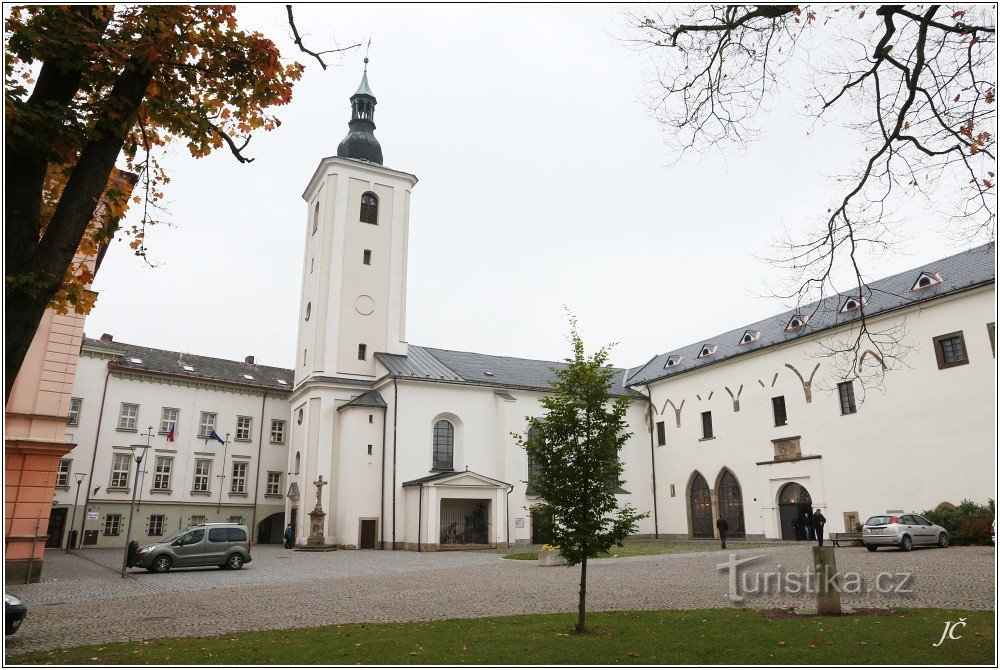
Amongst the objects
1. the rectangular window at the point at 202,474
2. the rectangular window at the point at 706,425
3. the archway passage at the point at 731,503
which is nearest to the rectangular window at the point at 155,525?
the rectangular window at the point at 202,474

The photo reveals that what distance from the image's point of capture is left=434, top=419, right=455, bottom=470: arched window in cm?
3544

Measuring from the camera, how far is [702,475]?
3606 cm

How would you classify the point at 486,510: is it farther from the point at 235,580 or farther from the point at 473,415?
the point at 235,580

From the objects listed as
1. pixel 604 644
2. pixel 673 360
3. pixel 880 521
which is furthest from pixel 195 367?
pixel 604 644

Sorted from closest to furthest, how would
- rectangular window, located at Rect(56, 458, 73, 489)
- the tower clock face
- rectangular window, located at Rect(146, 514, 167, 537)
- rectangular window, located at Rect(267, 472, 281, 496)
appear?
rectangular window, located at Rect(56, 458, 73, 489), the tower clock face, rectangular window, located at Rect(146, 514, 167, 537), rectangular window, located at Rect(267, 472, 281, 496)

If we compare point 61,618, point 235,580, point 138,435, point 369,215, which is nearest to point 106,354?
point 138,435

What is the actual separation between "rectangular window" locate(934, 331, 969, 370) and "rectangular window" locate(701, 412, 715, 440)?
12.0 m

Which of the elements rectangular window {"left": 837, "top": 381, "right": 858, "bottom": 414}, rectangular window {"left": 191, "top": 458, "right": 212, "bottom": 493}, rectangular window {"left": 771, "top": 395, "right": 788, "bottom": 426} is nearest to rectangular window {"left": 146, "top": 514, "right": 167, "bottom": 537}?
rectangular window {"left": 191, "top": 458, "right": 212, "bottom": 493}

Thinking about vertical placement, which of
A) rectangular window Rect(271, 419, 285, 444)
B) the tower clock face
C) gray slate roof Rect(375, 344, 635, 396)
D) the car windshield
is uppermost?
the tower clock face

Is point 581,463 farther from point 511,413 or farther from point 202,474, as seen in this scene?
point 202,474

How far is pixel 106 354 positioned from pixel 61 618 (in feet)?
103

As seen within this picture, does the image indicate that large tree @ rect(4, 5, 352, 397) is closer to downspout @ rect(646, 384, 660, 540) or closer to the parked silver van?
the parked silver van

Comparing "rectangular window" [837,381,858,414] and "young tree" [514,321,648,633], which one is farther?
"rectangular window" [837,381,858,414]

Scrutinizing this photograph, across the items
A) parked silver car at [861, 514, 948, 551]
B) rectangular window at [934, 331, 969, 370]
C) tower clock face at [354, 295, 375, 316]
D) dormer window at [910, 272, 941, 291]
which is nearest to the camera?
parked silver car at [861, 514, 948, 551]
